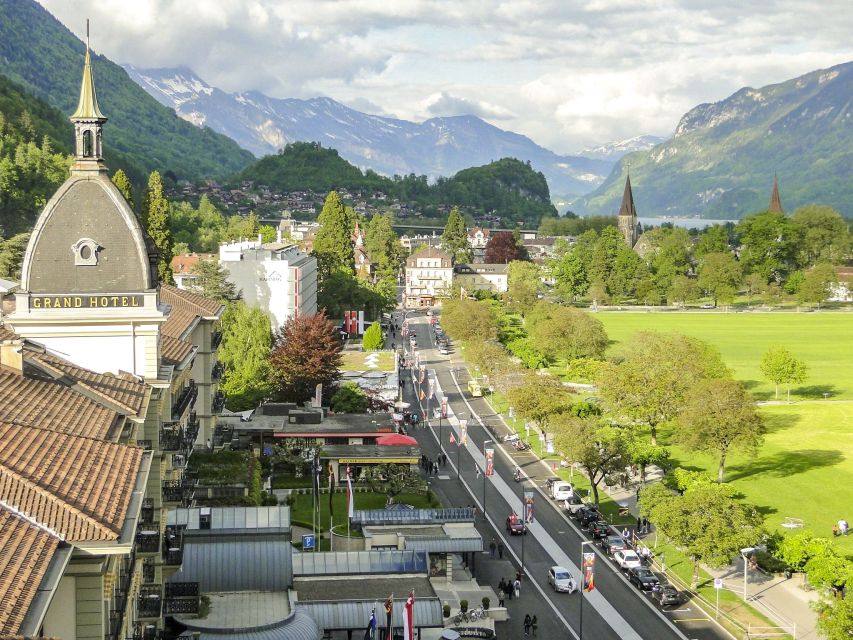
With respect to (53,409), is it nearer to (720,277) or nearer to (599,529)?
(599,529)

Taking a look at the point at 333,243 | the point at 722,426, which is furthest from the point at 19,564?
the point at 333,243

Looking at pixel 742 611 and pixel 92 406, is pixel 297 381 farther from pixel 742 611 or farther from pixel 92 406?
pixel 92 406

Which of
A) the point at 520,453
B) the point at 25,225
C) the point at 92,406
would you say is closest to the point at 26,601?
the point at 92,406

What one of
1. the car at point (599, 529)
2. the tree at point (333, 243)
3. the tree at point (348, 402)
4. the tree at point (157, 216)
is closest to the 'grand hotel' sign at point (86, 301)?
the car at point (599, 529)

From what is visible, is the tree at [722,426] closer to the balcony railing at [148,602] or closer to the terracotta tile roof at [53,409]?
the balcony railing at [148,602]

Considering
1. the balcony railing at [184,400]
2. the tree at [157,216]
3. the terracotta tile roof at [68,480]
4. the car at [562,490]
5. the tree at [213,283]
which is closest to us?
the terracotta tile roof at [68,480]

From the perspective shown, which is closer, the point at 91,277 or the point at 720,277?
the point at 91,277
